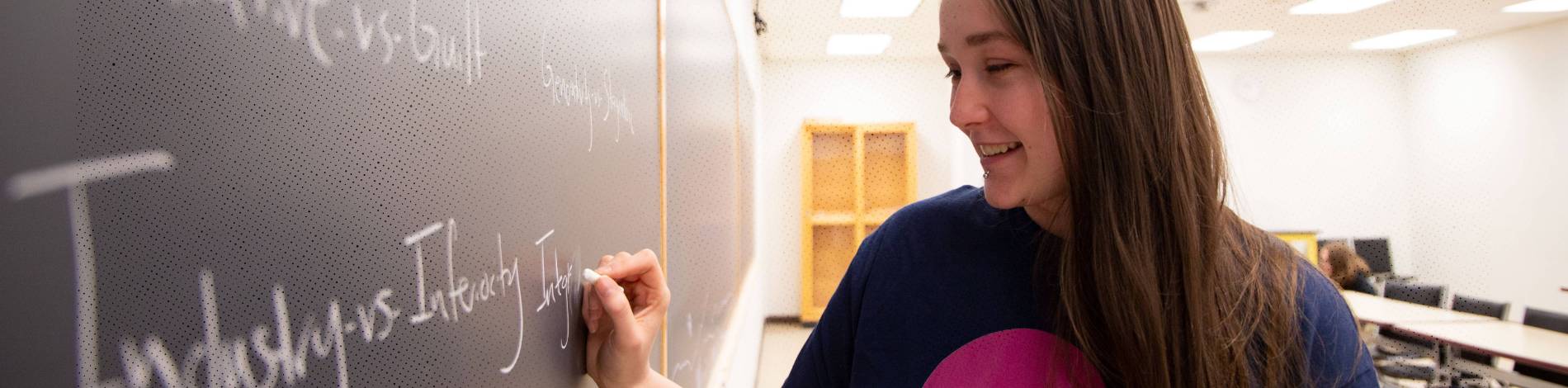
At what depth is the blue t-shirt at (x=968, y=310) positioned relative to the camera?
0.78 m

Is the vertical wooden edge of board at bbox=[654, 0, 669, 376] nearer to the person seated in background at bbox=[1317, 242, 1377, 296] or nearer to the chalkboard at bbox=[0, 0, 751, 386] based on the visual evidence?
the chalkboard at bbox=[0, 0, 751, 386]

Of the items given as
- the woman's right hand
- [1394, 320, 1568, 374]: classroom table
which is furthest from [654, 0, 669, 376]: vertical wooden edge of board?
[1394, 320, 1568, 374]: classroom table

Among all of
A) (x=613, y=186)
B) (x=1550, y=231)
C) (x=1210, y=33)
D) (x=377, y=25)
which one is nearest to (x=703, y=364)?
(x=613, y=186)

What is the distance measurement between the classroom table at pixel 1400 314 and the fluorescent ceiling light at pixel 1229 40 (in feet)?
6.96

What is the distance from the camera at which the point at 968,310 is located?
81 centimetres

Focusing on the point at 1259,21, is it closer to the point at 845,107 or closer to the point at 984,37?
the point at 845,107

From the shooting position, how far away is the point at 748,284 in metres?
3.67

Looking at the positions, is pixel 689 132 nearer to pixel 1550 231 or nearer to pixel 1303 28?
pixel 1303 28

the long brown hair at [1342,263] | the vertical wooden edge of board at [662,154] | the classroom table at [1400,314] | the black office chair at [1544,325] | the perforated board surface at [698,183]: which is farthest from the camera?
the long brown hair at [1342,263]

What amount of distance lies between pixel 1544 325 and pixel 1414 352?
0.57m

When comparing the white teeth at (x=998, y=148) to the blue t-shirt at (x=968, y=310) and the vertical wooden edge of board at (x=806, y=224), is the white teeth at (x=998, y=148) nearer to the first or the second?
the blue t-shirt at (x=968, y=310)

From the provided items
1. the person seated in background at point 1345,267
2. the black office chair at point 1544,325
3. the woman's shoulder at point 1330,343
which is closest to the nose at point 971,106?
the woman's shoulder at point 1330,343

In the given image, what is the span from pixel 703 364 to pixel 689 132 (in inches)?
23.4

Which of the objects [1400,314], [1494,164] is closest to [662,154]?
[1400,314]
